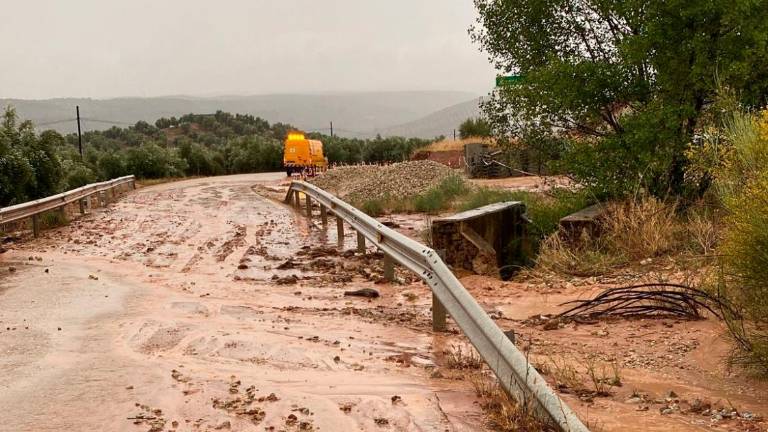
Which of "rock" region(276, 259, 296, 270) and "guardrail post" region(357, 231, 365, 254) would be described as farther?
"guardrail post" region(357, 231, 365, 254)

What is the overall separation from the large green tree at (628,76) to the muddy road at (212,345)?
4.16 meters

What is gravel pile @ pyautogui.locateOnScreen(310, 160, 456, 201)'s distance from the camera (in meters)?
21.6

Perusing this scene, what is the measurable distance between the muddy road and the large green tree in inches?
164

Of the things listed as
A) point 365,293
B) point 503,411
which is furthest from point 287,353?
point 365,293

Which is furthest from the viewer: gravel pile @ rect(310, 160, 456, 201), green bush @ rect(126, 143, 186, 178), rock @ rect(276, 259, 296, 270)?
green bush @ rect(126, 143, 186, 178)

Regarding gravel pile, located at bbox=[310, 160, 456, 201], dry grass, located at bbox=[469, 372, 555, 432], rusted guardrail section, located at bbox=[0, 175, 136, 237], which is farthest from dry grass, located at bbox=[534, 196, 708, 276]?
gravel pile, located at bbox=[310, 160, 456, 201]

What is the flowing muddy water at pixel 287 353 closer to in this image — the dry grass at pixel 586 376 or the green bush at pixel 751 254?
the dry grass at pixel 586 376

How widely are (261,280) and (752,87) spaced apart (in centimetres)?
774

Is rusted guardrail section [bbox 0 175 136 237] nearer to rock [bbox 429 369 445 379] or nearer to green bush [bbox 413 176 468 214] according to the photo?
green bush [bbox 413 176 468 214]

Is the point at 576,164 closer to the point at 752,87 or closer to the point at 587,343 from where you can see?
the point at 752,87

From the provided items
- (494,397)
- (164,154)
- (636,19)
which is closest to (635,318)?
(494,397)

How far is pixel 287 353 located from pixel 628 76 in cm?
867

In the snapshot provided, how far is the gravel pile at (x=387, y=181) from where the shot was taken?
2161 cm

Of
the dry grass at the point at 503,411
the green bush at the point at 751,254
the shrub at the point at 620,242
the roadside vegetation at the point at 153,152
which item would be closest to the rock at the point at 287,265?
the shrub at the point at 620,242
